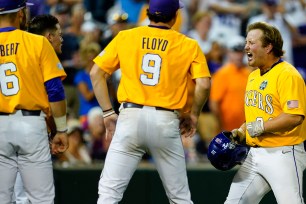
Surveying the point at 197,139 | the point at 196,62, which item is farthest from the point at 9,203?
the point at 197,139

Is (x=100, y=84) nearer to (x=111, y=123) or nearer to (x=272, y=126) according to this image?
(x=111, y=123)

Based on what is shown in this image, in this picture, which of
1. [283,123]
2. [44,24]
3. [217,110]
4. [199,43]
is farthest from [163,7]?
[199,43]

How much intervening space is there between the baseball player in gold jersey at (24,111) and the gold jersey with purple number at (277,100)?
1629mm

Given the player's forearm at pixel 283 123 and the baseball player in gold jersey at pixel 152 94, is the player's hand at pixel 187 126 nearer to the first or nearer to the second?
the baseball player in gold jersey at pixel 152 94

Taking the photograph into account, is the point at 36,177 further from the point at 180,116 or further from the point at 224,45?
the point at 224,45

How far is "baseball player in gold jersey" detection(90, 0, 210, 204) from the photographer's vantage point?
22.5ft

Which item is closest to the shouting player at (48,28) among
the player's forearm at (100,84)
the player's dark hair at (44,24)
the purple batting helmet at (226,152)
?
the player's dark hair at (44,24)

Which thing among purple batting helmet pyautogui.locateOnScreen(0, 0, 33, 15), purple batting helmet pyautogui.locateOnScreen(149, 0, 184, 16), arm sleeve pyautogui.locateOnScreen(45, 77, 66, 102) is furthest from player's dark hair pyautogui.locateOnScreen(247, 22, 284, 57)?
purple batting helmet pyautogui.locateOnScreen(0, 0, 33, 15)

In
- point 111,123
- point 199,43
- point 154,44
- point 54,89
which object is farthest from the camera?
point 199,43

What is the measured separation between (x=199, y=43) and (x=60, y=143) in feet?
19.3

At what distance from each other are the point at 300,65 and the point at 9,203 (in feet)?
22.6

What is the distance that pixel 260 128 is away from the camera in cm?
671

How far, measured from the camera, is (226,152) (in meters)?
7.07

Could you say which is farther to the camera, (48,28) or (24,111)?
(48,28)
